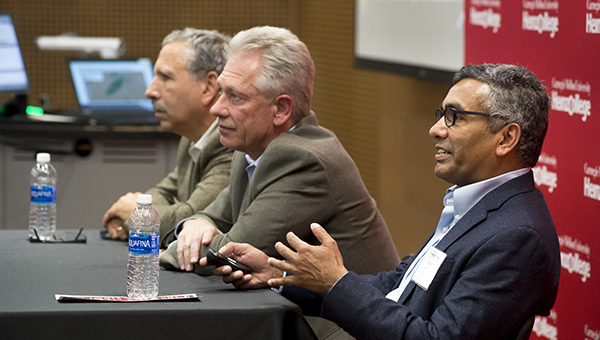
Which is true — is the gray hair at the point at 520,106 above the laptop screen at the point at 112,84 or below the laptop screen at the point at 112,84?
above

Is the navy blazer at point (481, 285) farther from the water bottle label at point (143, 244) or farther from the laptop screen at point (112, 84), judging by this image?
the laptop screen at point (112, 84)

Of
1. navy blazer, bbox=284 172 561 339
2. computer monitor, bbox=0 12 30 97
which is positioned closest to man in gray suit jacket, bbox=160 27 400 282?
navy blazer, bbox=284 172 561 339

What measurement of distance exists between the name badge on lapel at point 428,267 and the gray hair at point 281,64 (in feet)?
2.39

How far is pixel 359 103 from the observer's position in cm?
575

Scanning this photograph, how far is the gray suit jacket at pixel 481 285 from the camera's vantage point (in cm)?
141

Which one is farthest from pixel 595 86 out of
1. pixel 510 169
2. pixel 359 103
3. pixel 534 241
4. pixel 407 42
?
pixel 359 103

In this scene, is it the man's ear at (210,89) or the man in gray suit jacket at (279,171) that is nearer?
the man in gray suit jacket at (279,171)

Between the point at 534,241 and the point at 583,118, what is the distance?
0.74 metres

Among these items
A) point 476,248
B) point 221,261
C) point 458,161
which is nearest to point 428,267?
point 476,248

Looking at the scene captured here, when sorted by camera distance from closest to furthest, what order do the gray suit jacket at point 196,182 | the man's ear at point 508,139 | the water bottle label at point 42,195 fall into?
the man's ear at point 508,139, the water bottle label at point 42,195, the gray suit jacket at point 196,182

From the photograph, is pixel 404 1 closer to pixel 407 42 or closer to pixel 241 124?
pixel 407 42

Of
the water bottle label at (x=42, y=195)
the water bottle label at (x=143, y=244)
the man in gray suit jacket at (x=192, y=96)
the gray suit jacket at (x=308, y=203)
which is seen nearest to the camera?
the water bottle label at (x=143, y=244)

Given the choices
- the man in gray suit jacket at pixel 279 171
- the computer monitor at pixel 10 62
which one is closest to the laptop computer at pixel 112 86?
the computer monitor at pixel 10 62

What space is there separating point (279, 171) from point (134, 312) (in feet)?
1.96
